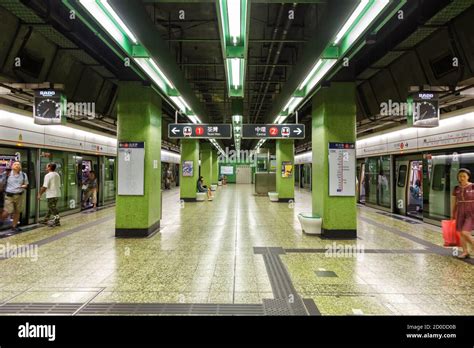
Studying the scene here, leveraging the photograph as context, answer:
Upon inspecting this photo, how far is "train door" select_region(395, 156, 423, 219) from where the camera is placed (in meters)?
8.66

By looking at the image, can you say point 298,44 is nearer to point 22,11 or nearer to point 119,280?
point 22,11

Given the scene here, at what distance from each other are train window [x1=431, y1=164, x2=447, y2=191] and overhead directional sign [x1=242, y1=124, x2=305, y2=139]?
369cm

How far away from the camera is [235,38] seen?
3.79 m

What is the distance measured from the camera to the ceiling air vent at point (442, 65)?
5009 millimetres

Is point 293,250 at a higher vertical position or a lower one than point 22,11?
lower

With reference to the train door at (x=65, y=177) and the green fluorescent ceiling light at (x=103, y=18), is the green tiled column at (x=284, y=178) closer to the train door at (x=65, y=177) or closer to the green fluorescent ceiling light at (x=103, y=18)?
the train door at (x=65, y=177)

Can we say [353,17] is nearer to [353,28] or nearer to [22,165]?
[353,28]

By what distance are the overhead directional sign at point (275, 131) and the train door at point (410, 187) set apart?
3837mm

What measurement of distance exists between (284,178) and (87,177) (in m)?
8.64

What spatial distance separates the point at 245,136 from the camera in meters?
8.02

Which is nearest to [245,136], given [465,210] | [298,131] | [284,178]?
[298,131]

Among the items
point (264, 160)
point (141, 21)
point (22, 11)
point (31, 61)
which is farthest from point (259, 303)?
point (264, 160)

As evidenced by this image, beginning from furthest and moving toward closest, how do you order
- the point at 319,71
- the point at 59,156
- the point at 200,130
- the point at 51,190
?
the point at 59,156, the point at 200,130, the point at 51,190, the point at 319,71

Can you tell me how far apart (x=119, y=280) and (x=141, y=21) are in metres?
3.45
